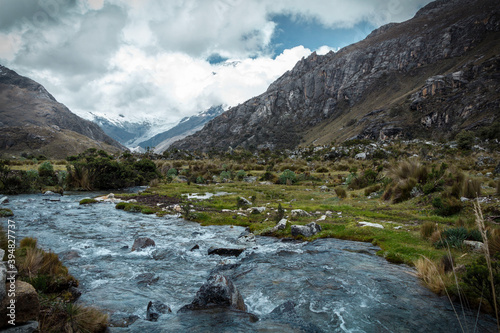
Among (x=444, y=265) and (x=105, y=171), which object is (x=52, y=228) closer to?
(x=444, y=265)

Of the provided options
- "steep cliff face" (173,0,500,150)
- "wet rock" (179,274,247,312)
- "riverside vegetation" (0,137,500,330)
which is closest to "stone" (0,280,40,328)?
"wet rock" (179,274,247,312)

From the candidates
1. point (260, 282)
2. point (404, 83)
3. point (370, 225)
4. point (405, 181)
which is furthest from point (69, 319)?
point (404, 83)

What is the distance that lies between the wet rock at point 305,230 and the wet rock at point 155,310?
22.0 ft

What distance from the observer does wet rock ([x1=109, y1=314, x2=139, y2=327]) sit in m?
5.17

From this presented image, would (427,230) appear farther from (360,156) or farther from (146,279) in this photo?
(360,156)

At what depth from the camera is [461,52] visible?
425 feet

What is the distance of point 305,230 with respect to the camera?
11227 mm

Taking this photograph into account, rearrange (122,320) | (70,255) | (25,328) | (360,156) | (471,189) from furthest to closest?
(360,156), (471,189), (70,255), (122,320), (25,328)

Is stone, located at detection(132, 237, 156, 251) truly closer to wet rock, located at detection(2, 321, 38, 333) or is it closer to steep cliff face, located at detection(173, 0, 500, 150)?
wet rock, located at detection(2, 321, 38, 333)

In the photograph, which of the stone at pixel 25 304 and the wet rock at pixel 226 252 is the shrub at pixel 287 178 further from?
the stone at pixel 25 304

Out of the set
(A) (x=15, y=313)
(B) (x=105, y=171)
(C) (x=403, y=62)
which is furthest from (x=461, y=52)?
(A) (x=15, y=313)

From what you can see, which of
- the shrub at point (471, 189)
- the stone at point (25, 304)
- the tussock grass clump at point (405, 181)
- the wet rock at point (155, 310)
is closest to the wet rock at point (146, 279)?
the wet rock at point (155, 310)

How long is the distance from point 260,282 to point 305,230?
460cm

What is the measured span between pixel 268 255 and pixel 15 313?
6.94m
